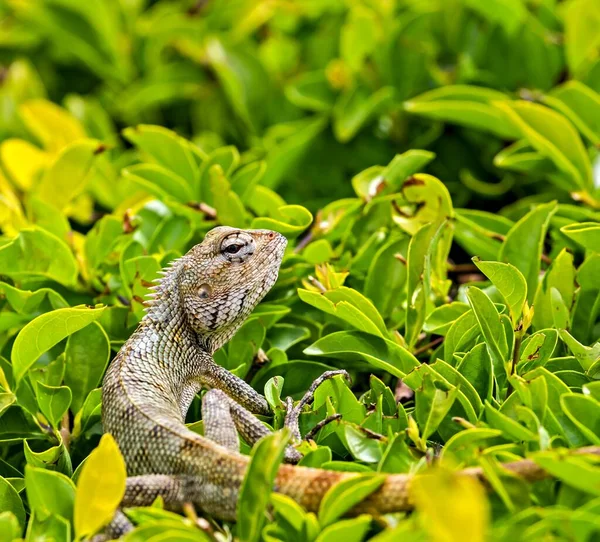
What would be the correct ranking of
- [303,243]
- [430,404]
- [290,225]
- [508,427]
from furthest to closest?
[303,243]
[290,225]
[430,404]
[508,427]

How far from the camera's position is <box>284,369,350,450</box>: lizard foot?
10.9 feet

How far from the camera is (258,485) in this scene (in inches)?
104

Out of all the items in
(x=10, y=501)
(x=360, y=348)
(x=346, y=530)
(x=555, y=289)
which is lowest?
(x=10, y=501)

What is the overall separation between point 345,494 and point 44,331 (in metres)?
1.48

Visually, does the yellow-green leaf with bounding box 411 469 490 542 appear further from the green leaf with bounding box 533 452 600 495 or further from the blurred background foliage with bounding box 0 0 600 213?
the blurred background foliage with bounding box 0 0 600 213

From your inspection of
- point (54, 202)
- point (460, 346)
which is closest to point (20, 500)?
point (460, 346)

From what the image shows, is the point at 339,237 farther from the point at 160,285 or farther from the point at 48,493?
the point at 48,493

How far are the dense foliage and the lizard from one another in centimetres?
11

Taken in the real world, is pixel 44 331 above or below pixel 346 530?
above

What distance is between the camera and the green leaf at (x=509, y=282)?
10.4 feet

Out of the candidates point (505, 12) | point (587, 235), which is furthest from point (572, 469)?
point (505, 12)

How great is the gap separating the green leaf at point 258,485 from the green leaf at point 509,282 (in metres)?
1.07

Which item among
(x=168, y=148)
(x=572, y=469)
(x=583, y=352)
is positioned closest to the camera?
(x=572, y=469)

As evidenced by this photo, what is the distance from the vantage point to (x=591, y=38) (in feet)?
17.5
